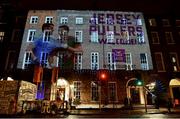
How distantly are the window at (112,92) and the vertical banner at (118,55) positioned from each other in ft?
12.2

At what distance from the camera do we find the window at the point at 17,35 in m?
29.3

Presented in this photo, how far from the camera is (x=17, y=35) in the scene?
29.7 m

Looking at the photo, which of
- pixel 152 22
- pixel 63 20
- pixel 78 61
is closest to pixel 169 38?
pixel 152 22

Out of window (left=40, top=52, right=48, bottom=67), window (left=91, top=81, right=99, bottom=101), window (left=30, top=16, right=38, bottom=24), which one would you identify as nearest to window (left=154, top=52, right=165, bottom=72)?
window (left=91, top=81, right=99, bottom=101)

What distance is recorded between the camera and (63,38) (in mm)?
29359

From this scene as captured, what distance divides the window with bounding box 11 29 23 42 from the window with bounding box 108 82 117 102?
1574cm

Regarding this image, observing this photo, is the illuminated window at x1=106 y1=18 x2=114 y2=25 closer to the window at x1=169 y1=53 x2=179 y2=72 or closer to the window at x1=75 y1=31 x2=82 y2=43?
the window at x1=75 y1=31 x2=82 y2=43

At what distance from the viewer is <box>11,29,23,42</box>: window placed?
96.3ft

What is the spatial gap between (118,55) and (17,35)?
1620cm

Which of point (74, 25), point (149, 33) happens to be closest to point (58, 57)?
point (74, 25)

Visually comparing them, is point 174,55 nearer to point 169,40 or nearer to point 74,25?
point 169,40

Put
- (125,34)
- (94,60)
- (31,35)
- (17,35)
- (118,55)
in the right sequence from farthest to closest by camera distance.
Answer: (125,34)
(17,35)
(31,35)
(118,55)
(94,60)

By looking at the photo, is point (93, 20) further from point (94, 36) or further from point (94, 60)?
point (94, 60)

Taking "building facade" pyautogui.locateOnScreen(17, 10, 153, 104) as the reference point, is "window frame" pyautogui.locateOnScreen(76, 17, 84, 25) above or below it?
above
